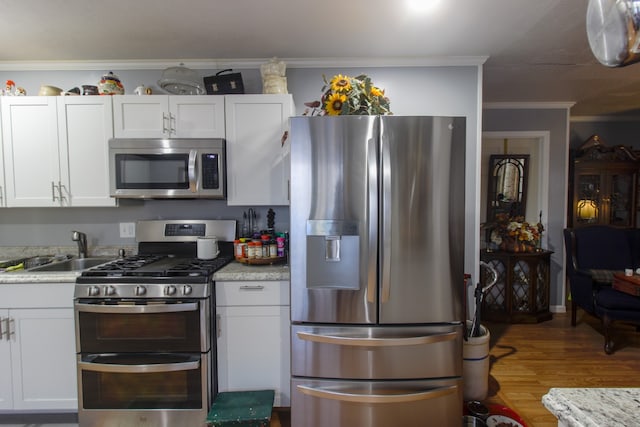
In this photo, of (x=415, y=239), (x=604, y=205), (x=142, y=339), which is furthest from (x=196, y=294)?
(x=604, y=205)

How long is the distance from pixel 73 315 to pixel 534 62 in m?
3.70

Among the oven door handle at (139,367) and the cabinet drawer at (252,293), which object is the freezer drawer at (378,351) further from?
the oven door handle at (139,367)

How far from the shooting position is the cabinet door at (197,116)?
7.40 ft

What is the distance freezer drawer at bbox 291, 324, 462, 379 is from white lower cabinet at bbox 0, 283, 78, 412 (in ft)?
4.70

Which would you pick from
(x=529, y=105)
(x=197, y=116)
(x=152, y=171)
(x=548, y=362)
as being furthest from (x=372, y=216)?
(x=529, y=105)

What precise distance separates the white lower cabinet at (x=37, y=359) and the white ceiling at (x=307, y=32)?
1599mm

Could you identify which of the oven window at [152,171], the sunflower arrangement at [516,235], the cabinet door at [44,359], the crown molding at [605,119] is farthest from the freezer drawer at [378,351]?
the crown molding at [605,119]

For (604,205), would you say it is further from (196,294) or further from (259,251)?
(196,294)

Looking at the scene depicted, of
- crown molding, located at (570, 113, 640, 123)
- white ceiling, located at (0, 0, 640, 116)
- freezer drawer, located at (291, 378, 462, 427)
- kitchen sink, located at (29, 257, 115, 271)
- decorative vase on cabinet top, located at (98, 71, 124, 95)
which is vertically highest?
crown molding, located at (570, 113, 640, 123)

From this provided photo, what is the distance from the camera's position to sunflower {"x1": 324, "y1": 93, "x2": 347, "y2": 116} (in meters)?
1.89

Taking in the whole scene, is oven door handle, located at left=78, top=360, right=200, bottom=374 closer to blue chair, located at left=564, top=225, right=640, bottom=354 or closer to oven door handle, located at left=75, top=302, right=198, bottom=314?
oven door handle, located at left=75, top=302, right=198, bottom=314

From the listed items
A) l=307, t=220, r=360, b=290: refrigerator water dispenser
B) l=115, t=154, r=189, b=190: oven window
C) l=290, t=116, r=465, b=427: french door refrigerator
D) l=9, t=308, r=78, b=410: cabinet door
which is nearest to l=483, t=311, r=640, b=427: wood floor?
l=290, t=116, r=465, b=427: french door refrigerator

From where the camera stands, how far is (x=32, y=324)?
6.49 ft

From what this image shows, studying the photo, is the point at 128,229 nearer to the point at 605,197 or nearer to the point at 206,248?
the point at 206,248
